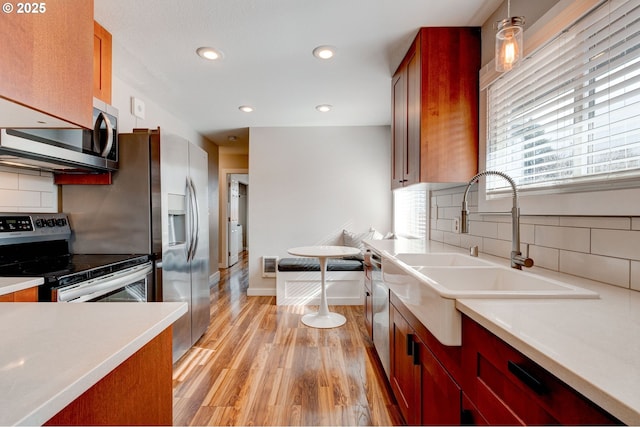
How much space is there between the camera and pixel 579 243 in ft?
3.92

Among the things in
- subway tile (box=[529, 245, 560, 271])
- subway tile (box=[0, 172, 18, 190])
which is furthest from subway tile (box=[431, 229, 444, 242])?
subway tile (box=[0, 172, 18, 190])

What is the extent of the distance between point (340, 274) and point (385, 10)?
2705 mm

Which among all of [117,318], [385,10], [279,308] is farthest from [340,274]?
[117,318]

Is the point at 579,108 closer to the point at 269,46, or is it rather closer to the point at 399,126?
the point at 399,126

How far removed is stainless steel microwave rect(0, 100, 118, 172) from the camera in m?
1.34

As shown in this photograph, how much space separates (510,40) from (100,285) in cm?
221

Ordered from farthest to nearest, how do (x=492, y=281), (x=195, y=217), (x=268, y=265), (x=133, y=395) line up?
(x=268, y=265), (x=195, y=217), (x=492, y=281), (x=133, y=395)

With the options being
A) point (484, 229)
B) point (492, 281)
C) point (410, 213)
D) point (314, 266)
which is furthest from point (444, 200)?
point (314, 266)

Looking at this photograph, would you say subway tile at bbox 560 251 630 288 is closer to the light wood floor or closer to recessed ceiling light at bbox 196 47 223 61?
the light wood floor

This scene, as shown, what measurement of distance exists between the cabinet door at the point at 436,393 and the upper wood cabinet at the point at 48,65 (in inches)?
53.5

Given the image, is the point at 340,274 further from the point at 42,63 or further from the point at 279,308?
the point at 42,63

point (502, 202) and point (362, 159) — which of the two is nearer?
point (502, 202)

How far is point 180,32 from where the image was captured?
6.27 feet

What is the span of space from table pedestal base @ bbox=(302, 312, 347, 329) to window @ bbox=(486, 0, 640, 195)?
203 centimetres
